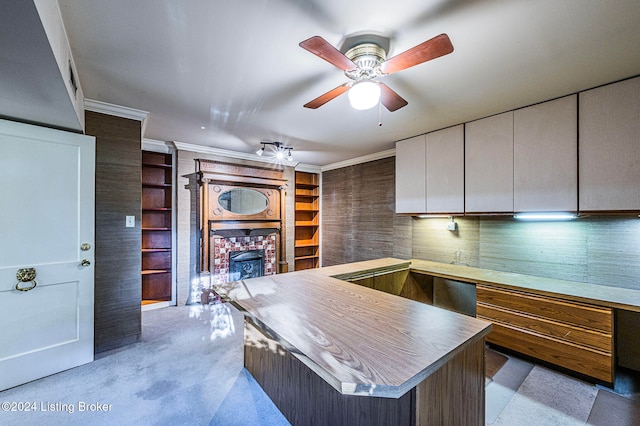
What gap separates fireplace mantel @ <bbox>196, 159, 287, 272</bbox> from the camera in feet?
12.8

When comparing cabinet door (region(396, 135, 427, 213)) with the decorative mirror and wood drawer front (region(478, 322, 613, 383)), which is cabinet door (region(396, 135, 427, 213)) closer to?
wood drawer front (region(478, 322, 613, 383))

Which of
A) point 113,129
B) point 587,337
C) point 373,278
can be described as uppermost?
point 113,129

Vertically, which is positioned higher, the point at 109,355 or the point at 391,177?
the point at 391,177

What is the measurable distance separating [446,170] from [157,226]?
4.11 meters

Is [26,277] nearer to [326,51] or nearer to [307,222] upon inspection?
[326,51]

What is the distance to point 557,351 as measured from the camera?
7.32 feet

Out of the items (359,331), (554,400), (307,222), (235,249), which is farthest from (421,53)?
(307,222)

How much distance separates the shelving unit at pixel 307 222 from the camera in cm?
551

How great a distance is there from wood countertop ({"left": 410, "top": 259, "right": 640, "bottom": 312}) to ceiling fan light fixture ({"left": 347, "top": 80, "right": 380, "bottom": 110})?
215 cm

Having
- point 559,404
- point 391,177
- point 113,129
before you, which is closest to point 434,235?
point 391,177

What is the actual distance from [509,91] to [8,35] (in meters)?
3.09

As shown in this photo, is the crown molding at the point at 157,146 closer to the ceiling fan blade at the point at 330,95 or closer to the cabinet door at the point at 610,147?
the ceiling fan blade at the point at 330,95

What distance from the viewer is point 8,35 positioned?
44.6 inches

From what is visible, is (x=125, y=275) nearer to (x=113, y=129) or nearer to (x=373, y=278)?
(x=113, y=129)
